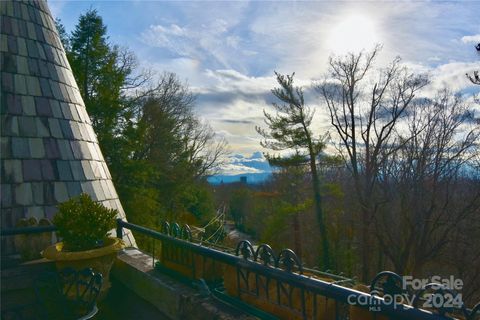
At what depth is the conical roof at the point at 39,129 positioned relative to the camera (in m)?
5.53

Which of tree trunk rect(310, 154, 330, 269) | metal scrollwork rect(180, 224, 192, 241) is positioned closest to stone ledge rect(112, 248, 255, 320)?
metal scrollwork rect(180, 224, 192, 241)

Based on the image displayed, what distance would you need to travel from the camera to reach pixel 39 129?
234 inches

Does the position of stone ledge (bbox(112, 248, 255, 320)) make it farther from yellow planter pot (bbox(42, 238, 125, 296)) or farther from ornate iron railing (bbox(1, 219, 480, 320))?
yellow planter pot (bbox(42, 238, 125, 296))

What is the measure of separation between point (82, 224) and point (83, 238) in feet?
0.57

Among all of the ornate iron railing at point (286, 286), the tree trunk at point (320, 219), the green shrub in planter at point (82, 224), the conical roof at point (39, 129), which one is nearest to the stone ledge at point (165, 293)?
the ornate iron railing at point (286, 286)

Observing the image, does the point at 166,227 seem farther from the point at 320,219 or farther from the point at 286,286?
the point at 320,219

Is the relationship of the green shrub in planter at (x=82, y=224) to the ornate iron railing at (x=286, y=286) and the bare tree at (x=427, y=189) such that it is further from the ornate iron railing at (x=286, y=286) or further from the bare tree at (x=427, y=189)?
the bare tree at (x=427, y=189)

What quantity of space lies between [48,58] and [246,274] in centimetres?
610

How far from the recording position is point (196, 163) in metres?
28.0

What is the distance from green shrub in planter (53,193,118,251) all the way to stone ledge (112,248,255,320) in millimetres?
687

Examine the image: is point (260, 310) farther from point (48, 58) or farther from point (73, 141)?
point (48, 58)

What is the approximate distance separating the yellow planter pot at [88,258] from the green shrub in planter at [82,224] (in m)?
0.13

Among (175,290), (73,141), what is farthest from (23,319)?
(73,141)

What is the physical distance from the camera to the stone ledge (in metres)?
3.07
